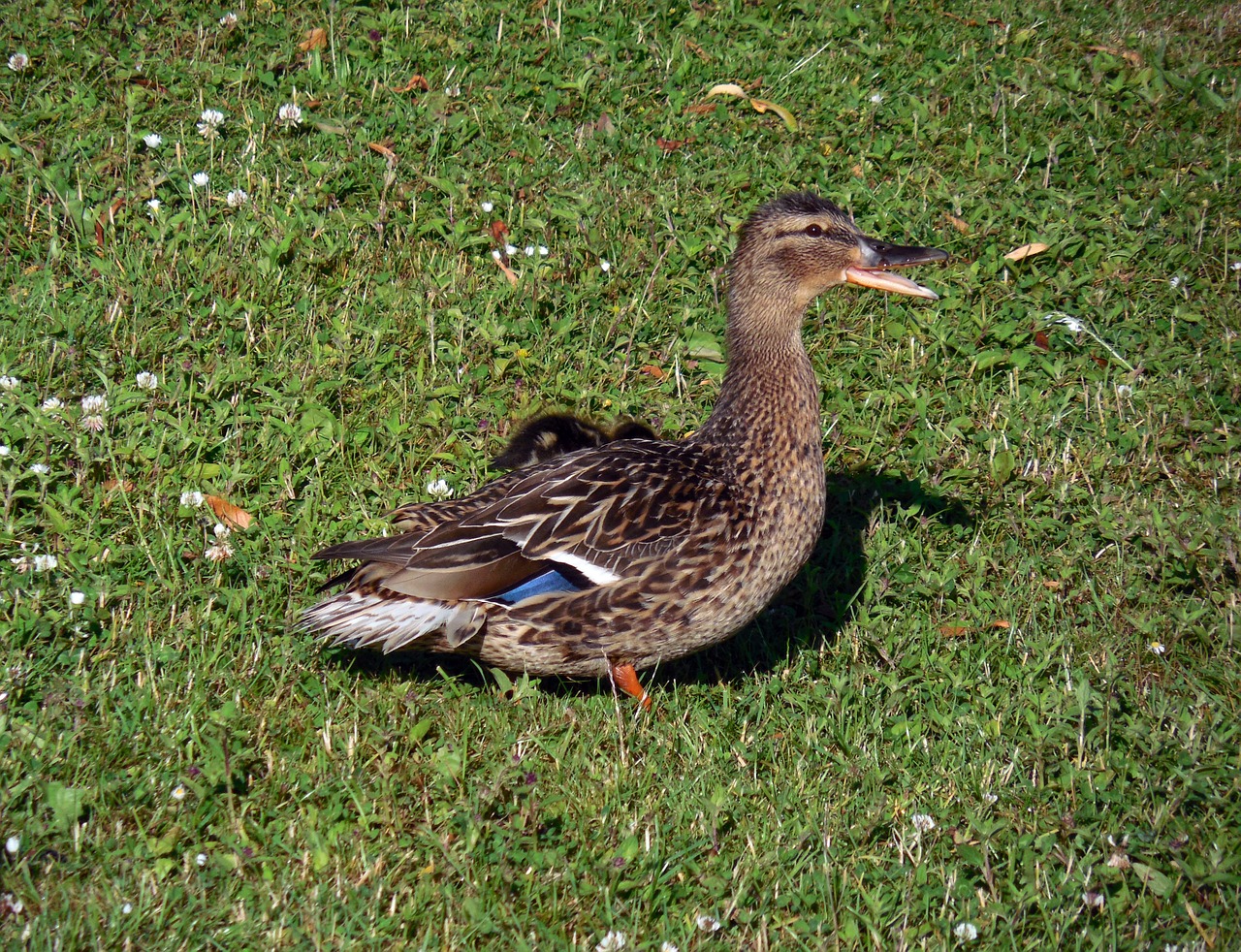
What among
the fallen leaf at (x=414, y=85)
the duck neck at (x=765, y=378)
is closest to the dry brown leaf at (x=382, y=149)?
the fallen leaf at (x=414, y=85)

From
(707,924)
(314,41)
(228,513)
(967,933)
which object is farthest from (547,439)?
(314,41)

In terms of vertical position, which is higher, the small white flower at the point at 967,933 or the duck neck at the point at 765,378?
the duck neck at the point at 765,378

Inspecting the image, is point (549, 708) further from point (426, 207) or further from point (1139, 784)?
point (426, 207)

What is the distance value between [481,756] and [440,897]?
0.65 metres

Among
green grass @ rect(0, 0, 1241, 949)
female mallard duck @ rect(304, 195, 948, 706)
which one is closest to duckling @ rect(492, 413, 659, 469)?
green grass @ rect(0, 0, 1241, 949)

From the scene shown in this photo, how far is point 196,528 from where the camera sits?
4.77m

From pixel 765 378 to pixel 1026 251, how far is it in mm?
2663

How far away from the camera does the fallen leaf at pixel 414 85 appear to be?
7.13 meters

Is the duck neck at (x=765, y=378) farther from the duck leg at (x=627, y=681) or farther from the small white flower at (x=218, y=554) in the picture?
A: the small white flower at (x=218, y=554)

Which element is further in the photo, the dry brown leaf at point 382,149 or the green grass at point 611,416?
the dry brown leaf at point 382,149

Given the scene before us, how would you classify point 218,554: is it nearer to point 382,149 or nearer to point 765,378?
point 765,378

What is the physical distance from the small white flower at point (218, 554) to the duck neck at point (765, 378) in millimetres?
1800

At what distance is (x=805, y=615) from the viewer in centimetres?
520

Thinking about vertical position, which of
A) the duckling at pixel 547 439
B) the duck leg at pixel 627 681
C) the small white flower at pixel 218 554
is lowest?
the duck leg at pixel 627 681
